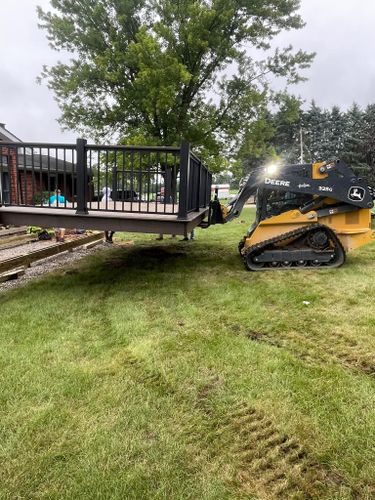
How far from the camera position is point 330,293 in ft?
16.1

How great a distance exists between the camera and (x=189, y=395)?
2.65 metres

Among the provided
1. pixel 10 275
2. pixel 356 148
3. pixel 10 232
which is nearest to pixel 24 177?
pixel 10 275

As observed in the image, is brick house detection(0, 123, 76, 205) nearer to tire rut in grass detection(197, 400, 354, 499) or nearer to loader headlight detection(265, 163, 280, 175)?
loader headlight detection(265, 163, 280, 175)

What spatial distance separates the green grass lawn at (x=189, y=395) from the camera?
193 cm

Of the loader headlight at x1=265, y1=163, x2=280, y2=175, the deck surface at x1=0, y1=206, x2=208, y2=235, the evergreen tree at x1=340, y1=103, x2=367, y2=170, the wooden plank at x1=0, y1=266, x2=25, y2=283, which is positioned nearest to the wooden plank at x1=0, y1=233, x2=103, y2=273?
the wooden plank at x1=0, y1=266, x2=25, y2=283

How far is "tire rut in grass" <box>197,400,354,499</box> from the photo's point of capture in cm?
186

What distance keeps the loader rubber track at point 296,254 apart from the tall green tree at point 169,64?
7.86m

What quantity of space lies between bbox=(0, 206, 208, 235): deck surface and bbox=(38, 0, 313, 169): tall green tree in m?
7.94

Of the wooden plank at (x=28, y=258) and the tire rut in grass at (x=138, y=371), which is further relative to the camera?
the wooden plank at (x=28, y=258)

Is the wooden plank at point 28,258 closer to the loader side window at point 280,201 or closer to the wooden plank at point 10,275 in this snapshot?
the wooden plank at point 10,275

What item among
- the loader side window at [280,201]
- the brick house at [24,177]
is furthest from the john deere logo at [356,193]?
the brick house at [24,177]

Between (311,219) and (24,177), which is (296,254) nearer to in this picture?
(311,219)

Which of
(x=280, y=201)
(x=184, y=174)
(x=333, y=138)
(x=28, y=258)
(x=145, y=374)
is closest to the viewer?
(x=145, y=374)

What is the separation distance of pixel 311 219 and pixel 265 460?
5.04 metres
